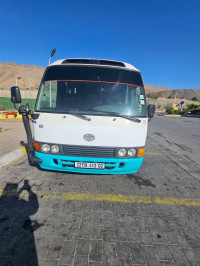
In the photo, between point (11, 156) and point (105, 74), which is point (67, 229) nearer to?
point (105, 74)

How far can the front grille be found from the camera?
9.27ft

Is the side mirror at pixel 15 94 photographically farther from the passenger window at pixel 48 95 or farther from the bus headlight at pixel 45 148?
the bus headlight at pixel 45 148

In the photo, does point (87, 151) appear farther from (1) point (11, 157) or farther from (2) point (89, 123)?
(1) point (11, 157)

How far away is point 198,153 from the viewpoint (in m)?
6.25

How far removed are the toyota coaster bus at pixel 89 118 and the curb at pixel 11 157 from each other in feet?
4.60

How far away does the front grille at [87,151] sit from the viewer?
2824 mm

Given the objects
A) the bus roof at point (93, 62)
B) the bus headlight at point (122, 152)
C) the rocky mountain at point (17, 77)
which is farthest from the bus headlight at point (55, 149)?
the rocky mountain at point (17, 77)

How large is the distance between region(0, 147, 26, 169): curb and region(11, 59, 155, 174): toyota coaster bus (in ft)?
4.60

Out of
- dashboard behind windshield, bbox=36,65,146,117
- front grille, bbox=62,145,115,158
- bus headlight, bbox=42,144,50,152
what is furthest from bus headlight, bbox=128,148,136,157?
bus headlight, bbox=42,144,50,152

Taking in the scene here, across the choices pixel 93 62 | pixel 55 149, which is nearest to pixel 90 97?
pixel 93 62

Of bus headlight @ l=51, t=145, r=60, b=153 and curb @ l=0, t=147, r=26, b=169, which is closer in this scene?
bus headlight @ l=51, t=145, r=60, b=153

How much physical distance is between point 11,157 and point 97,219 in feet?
11.0

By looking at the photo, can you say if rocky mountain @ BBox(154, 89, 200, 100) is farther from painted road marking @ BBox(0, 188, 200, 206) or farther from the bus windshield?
painted road marking @ BBox(0, 188, 200, 206)

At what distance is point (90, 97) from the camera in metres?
3.06
